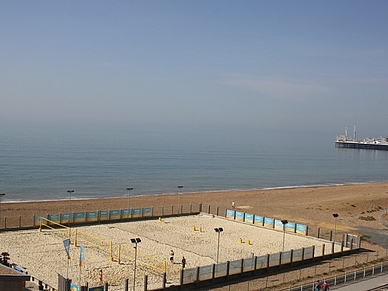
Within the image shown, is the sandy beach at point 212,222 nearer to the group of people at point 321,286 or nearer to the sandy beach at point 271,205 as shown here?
the sandy beach at point 271,205

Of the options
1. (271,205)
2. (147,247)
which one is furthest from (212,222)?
(271,205)

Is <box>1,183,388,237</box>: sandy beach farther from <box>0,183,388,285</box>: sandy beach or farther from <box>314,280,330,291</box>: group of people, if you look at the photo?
<box>314,280,330,291</box>: group of people

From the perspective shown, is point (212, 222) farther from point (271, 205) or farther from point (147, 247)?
point (271, 205)

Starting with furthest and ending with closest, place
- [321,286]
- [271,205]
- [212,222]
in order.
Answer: [271,205], [212,222], [321,286]

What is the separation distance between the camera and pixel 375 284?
2180 centimetres

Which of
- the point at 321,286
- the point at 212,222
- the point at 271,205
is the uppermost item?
the point at 321,286

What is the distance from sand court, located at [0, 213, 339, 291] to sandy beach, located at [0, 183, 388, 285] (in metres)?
0.05

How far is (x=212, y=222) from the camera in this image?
39.3m

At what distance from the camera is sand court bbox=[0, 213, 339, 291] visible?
23.6 metres

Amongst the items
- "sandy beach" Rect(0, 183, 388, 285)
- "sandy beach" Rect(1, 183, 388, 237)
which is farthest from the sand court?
"sandy beach" Rect(1, 183, 388, 237)

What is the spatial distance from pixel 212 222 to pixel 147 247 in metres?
10.7

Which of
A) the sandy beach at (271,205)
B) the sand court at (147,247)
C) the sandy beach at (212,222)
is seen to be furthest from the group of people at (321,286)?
the sandy beach at (271,205)

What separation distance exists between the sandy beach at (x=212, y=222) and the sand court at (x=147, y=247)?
5cm

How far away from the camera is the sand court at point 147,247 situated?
77.6ft
